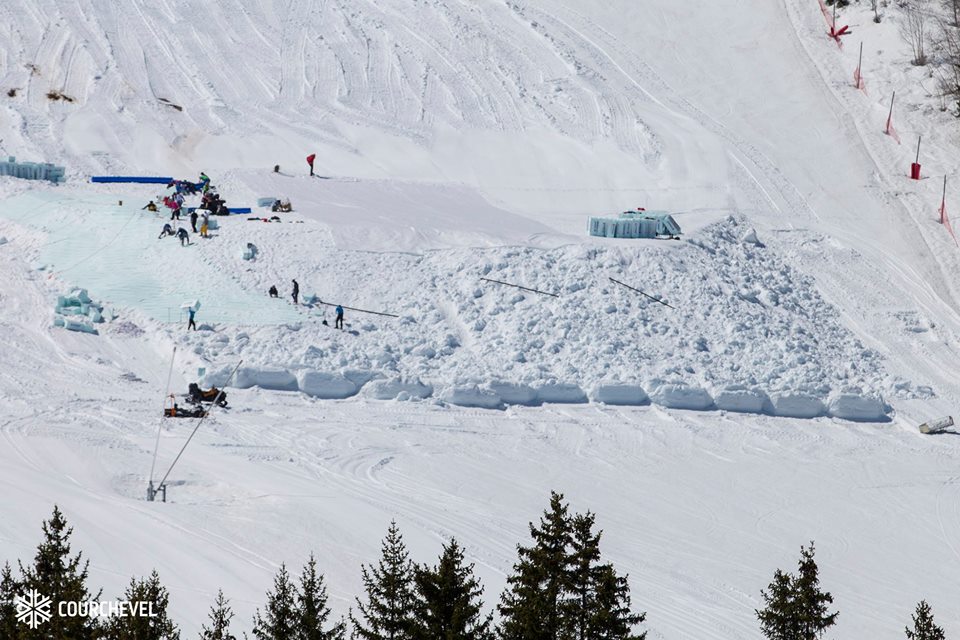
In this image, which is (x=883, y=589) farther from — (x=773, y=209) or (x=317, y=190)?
(x=317, y=190)

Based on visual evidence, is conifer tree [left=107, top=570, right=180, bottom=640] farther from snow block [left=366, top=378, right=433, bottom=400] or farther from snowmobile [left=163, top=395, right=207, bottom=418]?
snow block [left=366, top=378, right=433, bottom=400]

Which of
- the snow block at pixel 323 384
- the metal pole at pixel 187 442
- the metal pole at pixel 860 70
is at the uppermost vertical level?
the metal pole at pixel 860 70

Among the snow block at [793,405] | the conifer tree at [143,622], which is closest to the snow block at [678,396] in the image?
the snow block at [793,405]

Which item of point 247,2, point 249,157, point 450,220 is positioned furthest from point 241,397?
point 247,2

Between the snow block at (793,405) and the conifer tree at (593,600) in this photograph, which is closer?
the conifer tree at (593,600)

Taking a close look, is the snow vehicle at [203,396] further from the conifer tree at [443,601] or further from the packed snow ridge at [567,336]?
the conifer tree at [443,601]

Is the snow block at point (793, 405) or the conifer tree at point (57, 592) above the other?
the snow block at point (793, 405)

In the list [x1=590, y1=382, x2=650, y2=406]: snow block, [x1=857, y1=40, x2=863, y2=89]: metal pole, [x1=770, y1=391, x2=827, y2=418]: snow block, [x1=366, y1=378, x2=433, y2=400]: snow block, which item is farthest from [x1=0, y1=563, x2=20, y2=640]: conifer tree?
[x1=857, y1=40, x2=863, y2=89]: metal pole
